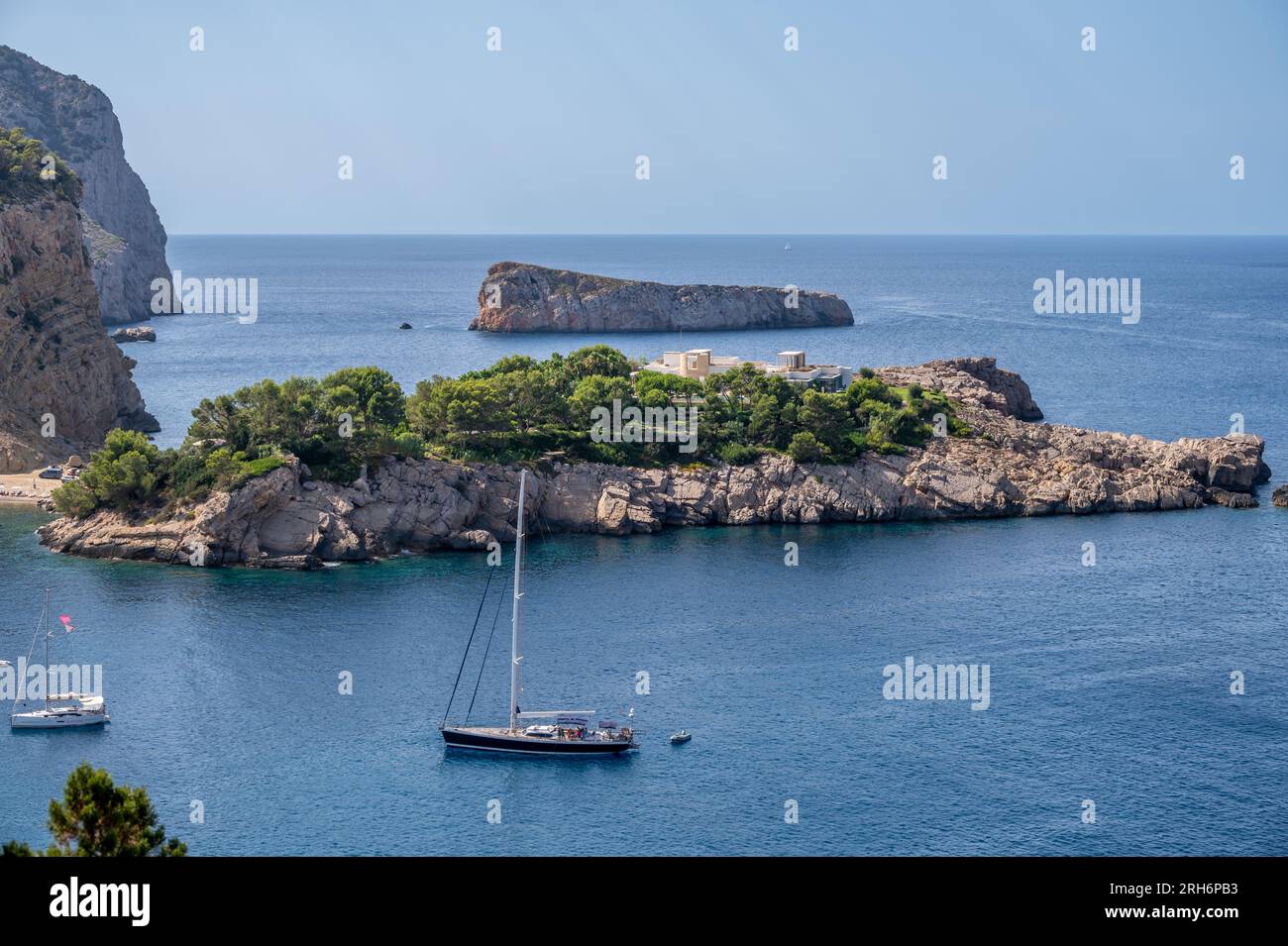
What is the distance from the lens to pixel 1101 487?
277 ft

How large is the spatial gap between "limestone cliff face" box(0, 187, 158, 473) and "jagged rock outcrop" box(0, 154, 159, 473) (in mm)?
63

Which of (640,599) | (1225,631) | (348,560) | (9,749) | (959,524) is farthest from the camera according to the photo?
(959,524)

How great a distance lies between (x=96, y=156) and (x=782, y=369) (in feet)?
400

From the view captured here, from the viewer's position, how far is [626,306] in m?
180

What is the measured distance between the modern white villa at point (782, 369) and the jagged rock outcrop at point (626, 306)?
73525mm

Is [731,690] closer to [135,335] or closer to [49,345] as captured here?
[49,345]

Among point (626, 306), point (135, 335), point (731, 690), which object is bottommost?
point (731, 690)

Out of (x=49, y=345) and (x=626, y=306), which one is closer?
(x=49, y=345)

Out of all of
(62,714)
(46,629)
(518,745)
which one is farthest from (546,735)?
(46,629)

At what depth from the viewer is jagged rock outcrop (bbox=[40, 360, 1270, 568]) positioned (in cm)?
7325

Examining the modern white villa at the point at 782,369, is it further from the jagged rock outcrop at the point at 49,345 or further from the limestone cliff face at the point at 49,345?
the jagged rock outcrop at the point at 49,345

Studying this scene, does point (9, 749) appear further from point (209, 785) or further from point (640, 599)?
point (640, 599)
